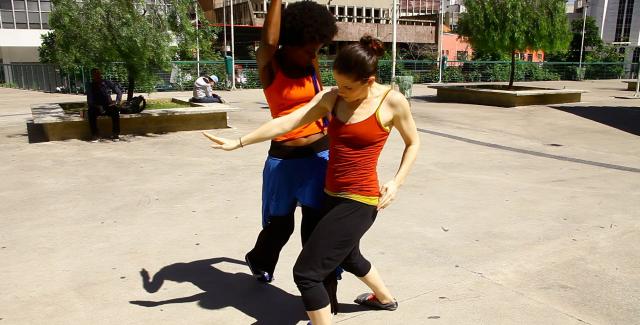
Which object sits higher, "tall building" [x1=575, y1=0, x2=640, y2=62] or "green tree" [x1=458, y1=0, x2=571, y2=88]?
"tall building" [x1=575, y1=0, x2=640, y2=62]

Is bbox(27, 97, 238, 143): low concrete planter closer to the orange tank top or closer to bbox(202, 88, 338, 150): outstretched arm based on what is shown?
the orange tank top

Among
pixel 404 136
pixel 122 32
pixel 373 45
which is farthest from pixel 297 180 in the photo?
pixel 122 32

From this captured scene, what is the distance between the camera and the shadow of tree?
42.2ft

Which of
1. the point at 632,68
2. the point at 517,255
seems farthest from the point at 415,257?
the point at 632,68

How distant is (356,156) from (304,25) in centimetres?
81

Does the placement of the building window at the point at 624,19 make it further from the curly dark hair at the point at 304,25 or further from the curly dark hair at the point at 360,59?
the curly dark hair at the point at 360,59

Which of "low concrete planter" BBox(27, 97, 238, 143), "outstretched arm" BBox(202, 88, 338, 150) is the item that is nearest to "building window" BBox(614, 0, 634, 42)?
"low concrete planter" BBox(27, 97, 238, 143)

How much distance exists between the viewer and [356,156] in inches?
107

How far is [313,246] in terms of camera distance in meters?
2.66

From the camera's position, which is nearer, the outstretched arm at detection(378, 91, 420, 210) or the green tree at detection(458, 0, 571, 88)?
the outstretched arm at detection(378, 91, 420, 210)

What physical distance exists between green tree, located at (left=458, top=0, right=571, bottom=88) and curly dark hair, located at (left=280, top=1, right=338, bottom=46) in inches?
652

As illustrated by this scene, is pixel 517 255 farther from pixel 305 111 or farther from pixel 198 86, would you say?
pixel 198 86

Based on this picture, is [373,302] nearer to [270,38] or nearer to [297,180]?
[297,180]

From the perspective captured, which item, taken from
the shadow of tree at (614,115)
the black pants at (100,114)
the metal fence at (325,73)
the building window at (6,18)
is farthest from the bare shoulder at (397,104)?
the building window at (6,18)
